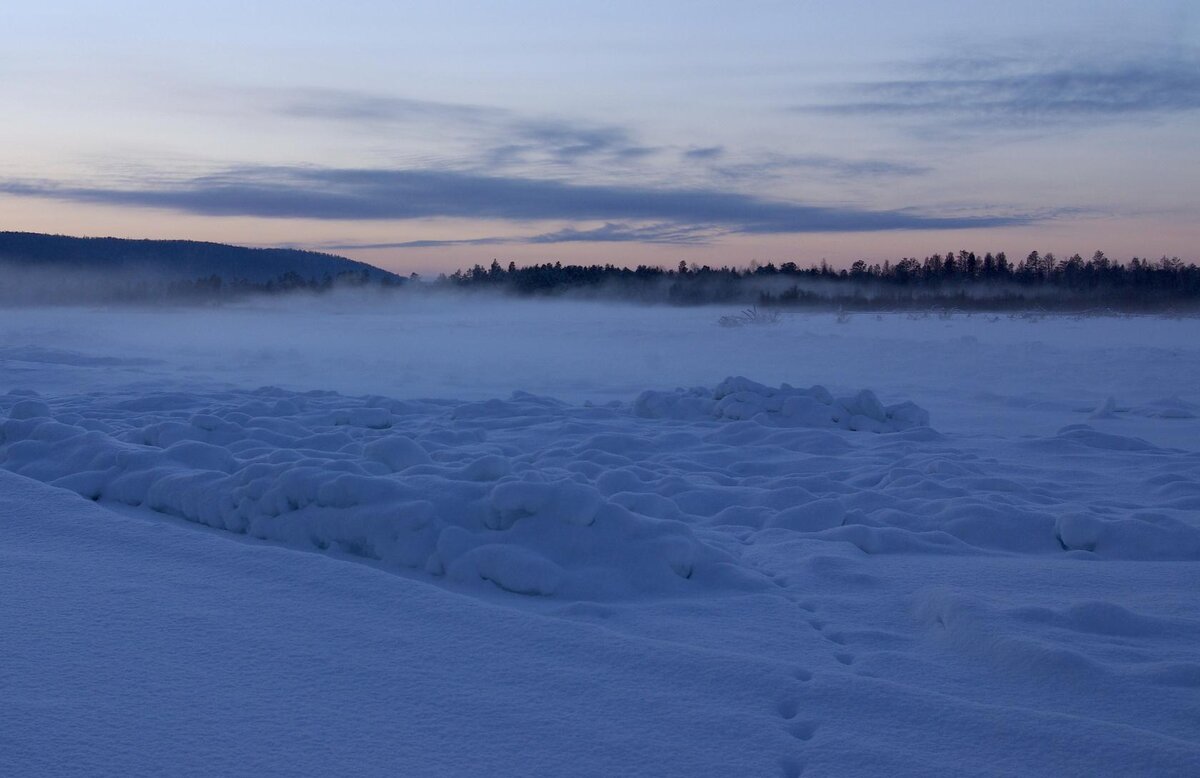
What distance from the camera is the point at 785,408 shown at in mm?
7887

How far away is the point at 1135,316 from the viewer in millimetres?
25094

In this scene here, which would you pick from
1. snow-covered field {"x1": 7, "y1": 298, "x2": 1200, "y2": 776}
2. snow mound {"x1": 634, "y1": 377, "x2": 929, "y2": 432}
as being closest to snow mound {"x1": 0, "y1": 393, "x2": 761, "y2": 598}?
snow-covered field {"x1": 7, "y1": 298, "x2": 1200, "y2": 776}

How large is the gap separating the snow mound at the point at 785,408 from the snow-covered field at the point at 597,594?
31 mm

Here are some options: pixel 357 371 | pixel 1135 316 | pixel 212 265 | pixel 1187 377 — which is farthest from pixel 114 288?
pixel 1187 377

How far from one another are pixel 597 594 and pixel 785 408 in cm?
472

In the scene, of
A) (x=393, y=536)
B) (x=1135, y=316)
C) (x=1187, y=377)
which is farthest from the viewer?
(x=1135, y=316)

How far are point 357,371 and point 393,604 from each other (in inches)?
407

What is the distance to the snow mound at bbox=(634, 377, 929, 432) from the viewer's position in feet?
25.3

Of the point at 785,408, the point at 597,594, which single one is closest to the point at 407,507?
the point at 597,594

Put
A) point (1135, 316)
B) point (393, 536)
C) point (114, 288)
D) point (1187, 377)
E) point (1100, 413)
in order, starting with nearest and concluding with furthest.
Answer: point (393, 536) → point (1100, 413) → point (1187, 377) → point (1135, 316) → point (114, 288)

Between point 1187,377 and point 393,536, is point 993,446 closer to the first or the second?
point 393,536

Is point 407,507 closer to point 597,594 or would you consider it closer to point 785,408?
point 597,594

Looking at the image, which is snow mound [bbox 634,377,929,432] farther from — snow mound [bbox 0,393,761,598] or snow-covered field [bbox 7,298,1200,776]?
snow mound [bbox 0,393,761,598]

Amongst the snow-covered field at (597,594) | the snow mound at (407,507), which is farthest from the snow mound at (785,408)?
the snow mound at (407,507)
